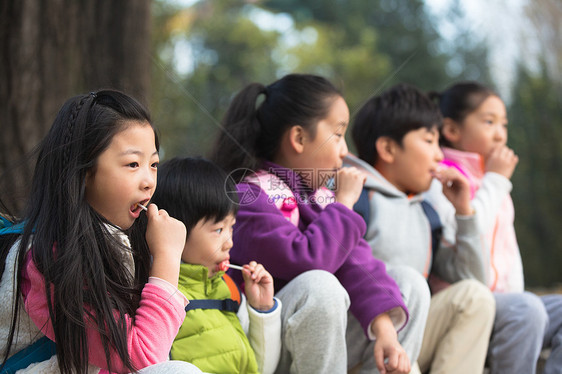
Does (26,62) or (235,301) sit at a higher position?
(26,62)

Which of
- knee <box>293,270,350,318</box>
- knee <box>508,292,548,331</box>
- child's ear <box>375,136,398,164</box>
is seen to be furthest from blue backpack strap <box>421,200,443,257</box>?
knee <box>293,270,350,318</box>

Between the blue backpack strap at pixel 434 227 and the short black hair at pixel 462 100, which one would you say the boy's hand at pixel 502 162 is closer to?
the short black hair at pixel 462 100

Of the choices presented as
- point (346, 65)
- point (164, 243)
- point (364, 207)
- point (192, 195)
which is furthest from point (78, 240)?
point (346, 65)

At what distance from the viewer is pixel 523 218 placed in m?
5.91

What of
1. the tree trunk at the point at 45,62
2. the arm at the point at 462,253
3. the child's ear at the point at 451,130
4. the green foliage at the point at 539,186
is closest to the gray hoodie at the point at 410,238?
the arm at the point at 462,253

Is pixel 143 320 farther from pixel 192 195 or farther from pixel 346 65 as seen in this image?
pixel 346 65

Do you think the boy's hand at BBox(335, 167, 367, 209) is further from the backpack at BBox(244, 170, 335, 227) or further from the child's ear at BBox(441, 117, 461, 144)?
the child's ear at BBox(441, 117, 461, 144)

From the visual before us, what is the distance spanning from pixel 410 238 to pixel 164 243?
41.5 inches

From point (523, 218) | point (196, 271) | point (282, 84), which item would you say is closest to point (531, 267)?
point (523, 218)

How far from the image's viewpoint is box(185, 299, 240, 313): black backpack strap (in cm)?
153

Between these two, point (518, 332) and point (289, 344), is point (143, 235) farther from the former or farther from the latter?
point (518, 332)

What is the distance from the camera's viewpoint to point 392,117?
2.33 metres

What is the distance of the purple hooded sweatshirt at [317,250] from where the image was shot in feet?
5.73

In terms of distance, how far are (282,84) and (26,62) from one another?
127 cm
